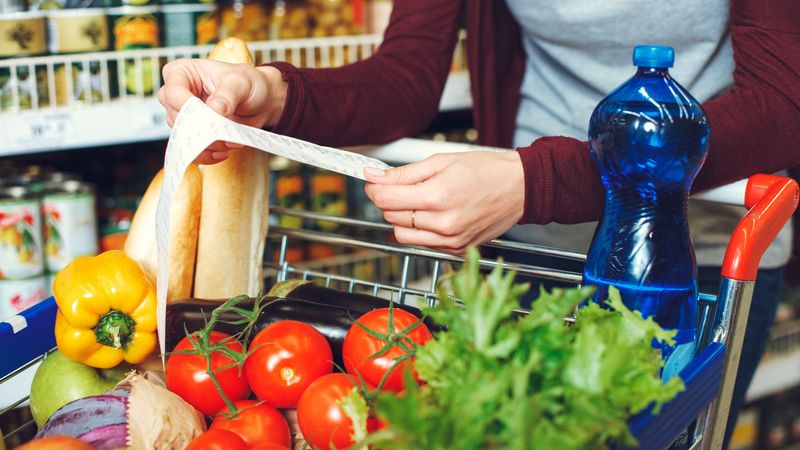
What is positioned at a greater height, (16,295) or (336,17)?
(336,17)

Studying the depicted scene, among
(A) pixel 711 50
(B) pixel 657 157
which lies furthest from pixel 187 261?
(A) pixel 711 50

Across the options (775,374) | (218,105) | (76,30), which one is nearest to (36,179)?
(76,30)

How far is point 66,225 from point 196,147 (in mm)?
686

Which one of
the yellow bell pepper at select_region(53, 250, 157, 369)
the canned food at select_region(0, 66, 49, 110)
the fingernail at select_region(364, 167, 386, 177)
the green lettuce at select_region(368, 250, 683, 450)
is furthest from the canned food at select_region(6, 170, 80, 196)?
the green lettuce at select_region(368, 250, 683, 450)

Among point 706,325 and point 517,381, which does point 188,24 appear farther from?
point 517,381

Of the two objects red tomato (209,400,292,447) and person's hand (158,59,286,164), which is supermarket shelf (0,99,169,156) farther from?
red tomato (209,400,292,447)

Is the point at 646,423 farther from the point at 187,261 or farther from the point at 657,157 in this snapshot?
the point at 187,261

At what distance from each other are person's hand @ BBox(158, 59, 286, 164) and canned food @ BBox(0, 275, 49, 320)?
571 millimetres

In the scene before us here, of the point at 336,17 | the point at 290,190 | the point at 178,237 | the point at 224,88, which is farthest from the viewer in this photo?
the point at 336,17

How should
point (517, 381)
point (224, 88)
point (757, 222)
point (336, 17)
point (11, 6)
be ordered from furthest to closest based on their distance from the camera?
1. point (336, 17)
2. point (11, 6)
3. point (224, 88)
4. point (757, 222)
5. point (517, 381)

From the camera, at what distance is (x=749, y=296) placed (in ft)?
2.59

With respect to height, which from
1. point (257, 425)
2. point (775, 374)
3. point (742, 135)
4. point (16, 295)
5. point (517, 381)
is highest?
point (742, 135)

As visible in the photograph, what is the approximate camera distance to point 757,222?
2.59 ft

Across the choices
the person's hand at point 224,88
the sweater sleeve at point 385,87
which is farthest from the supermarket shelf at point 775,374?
the person's hand at point 224,88
